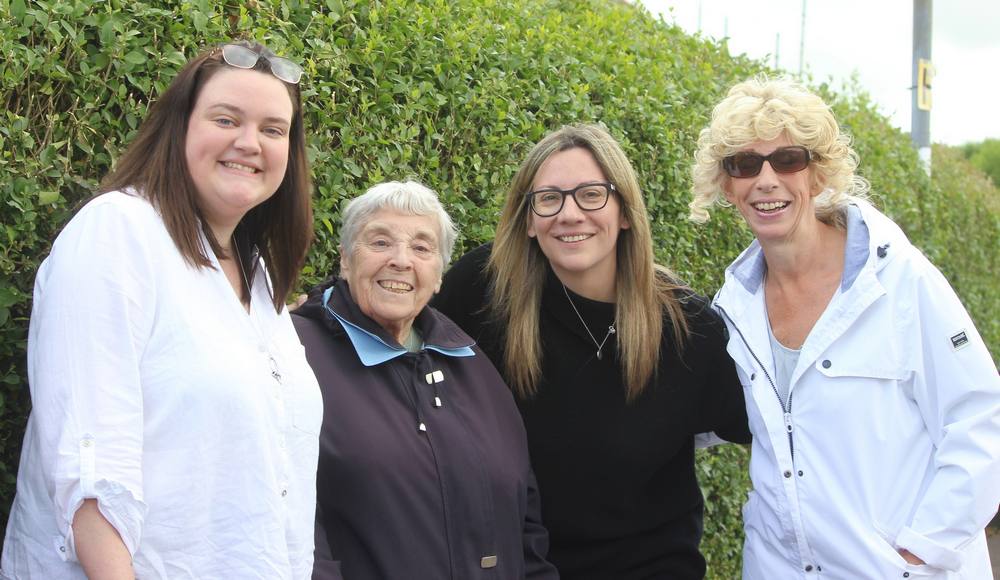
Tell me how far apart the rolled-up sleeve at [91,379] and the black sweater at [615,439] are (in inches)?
69.0

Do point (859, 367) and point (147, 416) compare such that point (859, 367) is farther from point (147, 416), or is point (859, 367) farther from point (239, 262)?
point (147, 416)

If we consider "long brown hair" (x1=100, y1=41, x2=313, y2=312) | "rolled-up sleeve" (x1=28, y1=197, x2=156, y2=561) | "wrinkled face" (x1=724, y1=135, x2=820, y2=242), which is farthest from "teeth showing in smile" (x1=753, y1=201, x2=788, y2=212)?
"rolled-up sleeve" (x1=28, y1=197, x2=156, y2=561)

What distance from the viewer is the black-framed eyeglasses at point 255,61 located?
7.54 ft

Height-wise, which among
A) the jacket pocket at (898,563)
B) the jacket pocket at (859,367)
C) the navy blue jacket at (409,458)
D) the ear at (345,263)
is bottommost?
the jacket pocket at (898,563)

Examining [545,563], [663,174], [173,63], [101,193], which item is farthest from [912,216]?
[101,193]

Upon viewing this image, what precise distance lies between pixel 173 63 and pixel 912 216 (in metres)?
7.09

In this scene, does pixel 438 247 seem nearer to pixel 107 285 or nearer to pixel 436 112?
pixel 436 112

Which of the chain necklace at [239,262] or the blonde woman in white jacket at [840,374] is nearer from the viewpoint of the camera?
the chain necklace at [239,262]

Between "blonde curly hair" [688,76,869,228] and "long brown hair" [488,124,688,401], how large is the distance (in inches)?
12.7

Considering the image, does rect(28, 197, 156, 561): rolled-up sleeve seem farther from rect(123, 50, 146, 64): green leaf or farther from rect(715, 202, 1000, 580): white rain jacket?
rect(715, 202, 1000, 580): white rain jacket

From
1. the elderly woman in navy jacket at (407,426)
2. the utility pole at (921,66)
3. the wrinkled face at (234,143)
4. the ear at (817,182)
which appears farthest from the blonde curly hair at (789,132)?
the utility pole at (921,66)

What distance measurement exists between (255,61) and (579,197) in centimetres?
142

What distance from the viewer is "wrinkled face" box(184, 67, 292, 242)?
2223 millimetres

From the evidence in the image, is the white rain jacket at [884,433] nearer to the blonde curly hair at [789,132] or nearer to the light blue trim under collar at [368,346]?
the blonde curly hair at [789,132]
